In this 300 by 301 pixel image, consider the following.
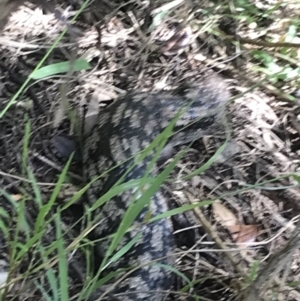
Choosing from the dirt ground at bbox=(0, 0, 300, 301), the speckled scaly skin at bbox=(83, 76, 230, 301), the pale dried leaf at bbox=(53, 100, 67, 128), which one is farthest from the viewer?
the dirt ground at bbox=(0, 0, 300, 301)

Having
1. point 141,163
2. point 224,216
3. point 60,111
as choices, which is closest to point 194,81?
point 141,163

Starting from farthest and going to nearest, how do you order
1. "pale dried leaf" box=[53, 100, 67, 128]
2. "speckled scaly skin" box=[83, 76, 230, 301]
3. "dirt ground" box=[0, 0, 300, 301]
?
"dirt ground" box=[0, 0, 300, 301] < "speckled scaly skin" box=[83, 76, 230, 301] < "pale dried leaf" box=[53, 100, 67, 128]

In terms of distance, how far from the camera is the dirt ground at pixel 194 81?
199 cm

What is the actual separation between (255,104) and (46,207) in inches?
49.6

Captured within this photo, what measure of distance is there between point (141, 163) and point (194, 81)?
19.7 inches

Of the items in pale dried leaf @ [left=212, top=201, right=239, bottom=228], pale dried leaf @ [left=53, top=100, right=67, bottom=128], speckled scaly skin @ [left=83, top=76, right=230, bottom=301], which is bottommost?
pale dried leaf @ [left=212, top=201, right=239, bottom=228]

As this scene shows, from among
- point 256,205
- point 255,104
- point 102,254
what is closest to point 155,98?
point 255,104

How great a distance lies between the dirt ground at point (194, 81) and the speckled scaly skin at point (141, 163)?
6cm

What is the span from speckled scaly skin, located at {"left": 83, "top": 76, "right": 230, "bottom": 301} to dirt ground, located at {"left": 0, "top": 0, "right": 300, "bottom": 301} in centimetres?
6

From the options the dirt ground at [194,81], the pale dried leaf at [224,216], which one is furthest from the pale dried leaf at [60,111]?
the pale dried leaf at [224,216]

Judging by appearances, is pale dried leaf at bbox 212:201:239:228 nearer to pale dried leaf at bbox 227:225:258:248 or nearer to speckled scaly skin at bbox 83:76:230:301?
pale dried leaf at bbox 227:225:258:248

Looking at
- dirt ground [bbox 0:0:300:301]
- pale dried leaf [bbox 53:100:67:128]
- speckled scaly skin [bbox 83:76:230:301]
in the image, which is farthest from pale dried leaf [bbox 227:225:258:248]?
pale dried leaf [bbox 53:100:67:128]

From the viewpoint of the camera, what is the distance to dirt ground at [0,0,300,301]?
6.52 ft

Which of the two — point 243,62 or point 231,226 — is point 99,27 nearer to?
point 243,62
